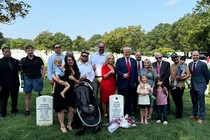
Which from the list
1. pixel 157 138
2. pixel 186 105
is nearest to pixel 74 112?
pixel 157 138

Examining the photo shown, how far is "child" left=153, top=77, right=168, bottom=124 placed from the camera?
6770mm

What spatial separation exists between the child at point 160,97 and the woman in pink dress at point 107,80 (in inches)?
46.3

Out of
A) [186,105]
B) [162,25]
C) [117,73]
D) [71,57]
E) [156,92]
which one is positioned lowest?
[186,105]

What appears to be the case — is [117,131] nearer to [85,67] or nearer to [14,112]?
[85,67]

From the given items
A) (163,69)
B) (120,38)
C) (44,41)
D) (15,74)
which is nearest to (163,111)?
(163,69)

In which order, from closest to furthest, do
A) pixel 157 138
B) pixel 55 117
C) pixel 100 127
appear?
1. pixel 157 138
2. pixel 100 127
3. pixel 55 117

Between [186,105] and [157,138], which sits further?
[186,105]

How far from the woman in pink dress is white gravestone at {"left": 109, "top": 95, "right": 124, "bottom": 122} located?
452mm

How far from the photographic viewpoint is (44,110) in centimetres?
642

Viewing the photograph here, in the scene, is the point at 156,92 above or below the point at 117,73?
below

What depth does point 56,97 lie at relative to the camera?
586 cm

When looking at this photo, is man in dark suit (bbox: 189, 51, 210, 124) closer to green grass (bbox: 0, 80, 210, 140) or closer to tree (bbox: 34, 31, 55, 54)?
green grass (bbox: 0, 80, 210, 140)

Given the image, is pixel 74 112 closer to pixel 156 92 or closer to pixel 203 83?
pixel 156 92

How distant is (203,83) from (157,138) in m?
2.28
